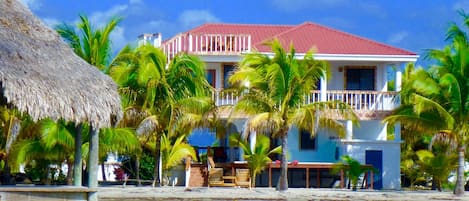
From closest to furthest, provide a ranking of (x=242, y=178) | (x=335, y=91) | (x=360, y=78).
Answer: (x=242, y=178)
(x=335, y=91)
(x=360, y=78)

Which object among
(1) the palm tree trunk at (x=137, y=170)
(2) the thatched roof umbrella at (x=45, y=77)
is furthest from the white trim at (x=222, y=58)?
(2) the thatched roof umbrella at (x=45, y=77)

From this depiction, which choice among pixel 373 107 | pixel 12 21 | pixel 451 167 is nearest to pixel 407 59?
pixel 373 107

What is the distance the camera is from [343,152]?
111 ft

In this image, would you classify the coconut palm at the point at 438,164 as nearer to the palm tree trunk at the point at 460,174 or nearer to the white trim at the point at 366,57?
the palm tree trunk at the point at 460,174

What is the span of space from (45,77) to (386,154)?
64.8 feet

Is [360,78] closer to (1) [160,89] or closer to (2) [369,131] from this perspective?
(2) [369,131]

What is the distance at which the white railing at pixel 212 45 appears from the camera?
112 ft

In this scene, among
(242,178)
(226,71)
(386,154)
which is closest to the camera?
(242,178)

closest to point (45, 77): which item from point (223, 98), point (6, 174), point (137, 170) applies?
point (6, 174)

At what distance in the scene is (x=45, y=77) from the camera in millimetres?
16156

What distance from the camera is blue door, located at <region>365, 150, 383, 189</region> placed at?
33.6m

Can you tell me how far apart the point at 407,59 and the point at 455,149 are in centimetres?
667

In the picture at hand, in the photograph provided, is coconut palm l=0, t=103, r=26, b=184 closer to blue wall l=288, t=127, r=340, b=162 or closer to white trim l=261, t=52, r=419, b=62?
blue wall l=288, t=127, r=340, b=162

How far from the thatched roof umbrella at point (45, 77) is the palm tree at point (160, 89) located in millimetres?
11884
